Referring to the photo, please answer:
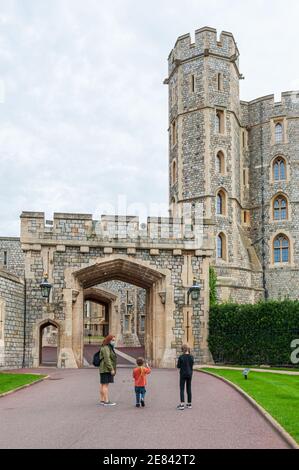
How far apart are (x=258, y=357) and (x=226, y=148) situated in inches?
699

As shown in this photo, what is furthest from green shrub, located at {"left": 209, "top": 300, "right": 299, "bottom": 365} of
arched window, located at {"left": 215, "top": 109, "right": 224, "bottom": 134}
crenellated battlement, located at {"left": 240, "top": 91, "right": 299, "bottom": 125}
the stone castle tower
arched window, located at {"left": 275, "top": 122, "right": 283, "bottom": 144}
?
crenellated battlement, located at {"left": 240, "top": 91, "right": 299, "bottom": 125}

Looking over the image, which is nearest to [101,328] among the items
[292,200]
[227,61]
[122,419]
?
[292,200]

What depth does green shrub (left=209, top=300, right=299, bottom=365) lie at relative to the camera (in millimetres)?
25234

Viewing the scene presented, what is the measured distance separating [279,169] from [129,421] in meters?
35.7

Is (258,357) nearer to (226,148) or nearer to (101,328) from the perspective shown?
(226,148)

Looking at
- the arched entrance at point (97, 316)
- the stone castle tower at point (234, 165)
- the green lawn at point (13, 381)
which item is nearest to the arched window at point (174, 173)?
the stone castle tower at point (234, 165)

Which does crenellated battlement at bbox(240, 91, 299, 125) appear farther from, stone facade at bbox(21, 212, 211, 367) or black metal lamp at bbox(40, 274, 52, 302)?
black metal lamp at bbox(40, 274, 52, 302)

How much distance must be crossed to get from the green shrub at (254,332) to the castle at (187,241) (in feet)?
2.53

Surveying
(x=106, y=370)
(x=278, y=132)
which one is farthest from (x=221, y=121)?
(x=106, y=370)

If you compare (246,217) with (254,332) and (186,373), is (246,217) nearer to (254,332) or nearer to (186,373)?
(254,332)

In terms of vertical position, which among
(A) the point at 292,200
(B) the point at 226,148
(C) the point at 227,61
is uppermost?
(C) the point at 227,61

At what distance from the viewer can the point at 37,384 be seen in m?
17.4

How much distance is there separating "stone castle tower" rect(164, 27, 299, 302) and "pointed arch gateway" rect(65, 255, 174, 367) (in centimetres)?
1085

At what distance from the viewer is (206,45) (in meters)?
40.5
